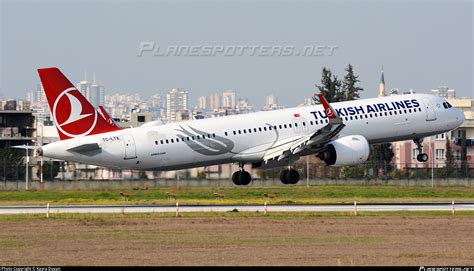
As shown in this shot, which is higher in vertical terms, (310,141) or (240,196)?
(310,141)

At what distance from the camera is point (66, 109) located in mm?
70625

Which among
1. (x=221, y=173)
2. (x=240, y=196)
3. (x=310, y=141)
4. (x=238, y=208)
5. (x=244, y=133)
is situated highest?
(x=244, y=133)

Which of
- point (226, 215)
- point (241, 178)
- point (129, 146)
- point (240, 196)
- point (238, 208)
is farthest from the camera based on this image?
point (241, 178)

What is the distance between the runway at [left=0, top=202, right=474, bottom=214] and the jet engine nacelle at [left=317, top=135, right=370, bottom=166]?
7.74m

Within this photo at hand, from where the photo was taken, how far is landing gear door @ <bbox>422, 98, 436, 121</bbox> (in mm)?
79062

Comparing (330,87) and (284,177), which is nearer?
(284,177)

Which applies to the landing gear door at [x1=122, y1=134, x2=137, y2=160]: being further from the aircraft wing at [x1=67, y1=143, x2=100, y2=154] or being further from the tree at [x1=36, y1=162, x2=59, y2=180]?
the tree at [x1=36, y1=162, x2=59, y2=180]

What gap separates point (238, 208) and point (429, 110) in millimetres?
21256

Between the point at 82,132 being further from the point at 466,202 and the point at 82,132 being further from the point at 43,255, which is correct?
the point at 43,255

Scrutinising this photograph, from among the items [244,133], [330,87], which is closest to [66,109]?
[244,133]

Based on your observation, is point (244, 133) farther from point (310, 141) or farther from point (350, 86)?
point (350, 86)

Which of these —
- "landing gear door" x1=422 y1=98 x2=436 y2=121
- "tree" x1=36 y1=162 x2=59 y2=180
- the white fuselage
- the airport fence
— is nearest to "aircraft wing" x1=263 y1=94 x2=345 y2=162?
the white fuselage

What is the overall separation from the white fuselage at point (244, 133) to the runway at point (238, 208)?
15.2 ft

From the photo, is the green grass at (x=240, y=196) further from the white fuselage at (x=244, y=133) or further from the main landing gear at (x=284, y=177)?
the white fuselage at (x=244, y=133)
